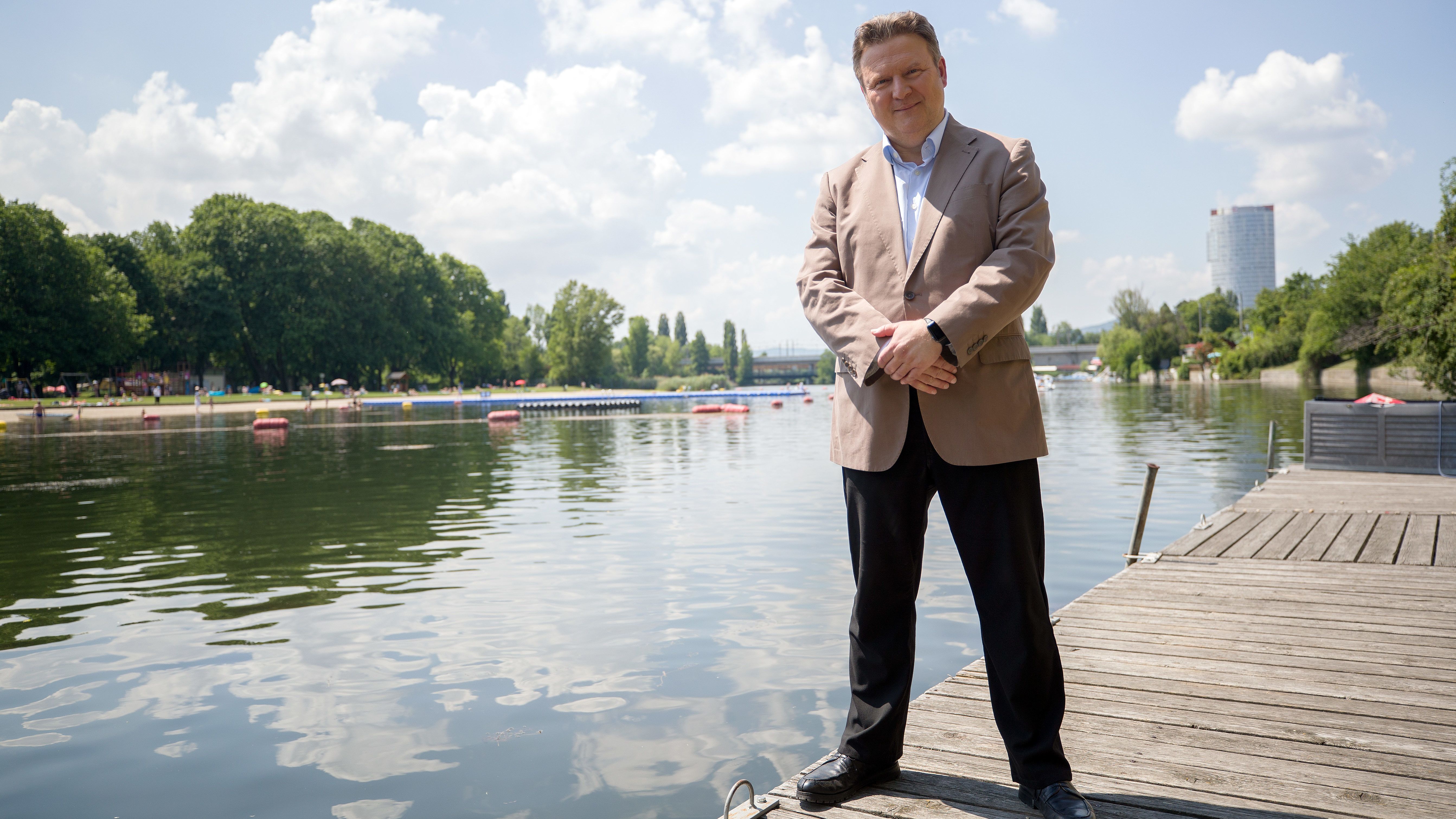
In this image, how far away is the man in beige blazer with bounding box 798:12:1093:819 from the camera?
254 centimetres

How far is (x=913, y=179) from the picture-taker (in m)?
2.81

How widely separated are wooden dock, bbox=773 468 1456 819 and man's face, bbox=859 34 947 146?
1.94 m

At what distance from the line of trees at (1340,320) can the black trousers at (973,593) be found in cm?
3243

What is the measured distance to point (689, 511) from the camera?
1318 centimetres

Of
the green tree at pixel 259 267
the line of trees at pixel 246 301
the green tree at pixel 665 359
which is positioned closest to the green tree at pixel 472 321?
the line of trees at pixel 246 301

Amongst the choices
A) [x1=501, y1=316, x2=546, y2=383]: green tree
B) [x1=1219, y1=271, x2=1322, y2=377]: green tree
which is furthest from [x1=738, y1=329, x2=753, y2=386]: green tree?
[x1=1219, y1=271, x2=1322, y2=377]: green tree

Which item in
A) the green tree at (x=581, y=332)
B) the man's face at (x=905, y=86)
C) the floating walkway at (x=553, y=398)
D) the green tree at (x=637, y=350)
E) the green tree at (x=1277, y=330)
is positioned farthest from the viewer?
the green tree at (x=637, y=350)

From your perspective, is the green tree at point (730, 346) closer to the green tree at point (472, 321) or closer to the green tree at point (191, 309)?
the green tree at point (472, 321)

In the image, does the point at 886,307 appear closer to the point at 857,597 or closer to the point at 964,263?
the point at 964,263

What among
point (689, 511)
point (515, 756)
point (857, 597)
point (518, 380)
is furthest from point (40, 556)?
point (518, 380)

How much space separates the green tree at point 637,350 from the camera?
474 feet

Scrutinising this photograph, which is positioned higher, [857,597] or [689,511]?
[857,597]

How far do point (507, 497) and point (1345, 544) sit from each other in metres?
11.4

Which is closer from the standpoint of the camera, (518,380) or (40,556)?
(40,556)
